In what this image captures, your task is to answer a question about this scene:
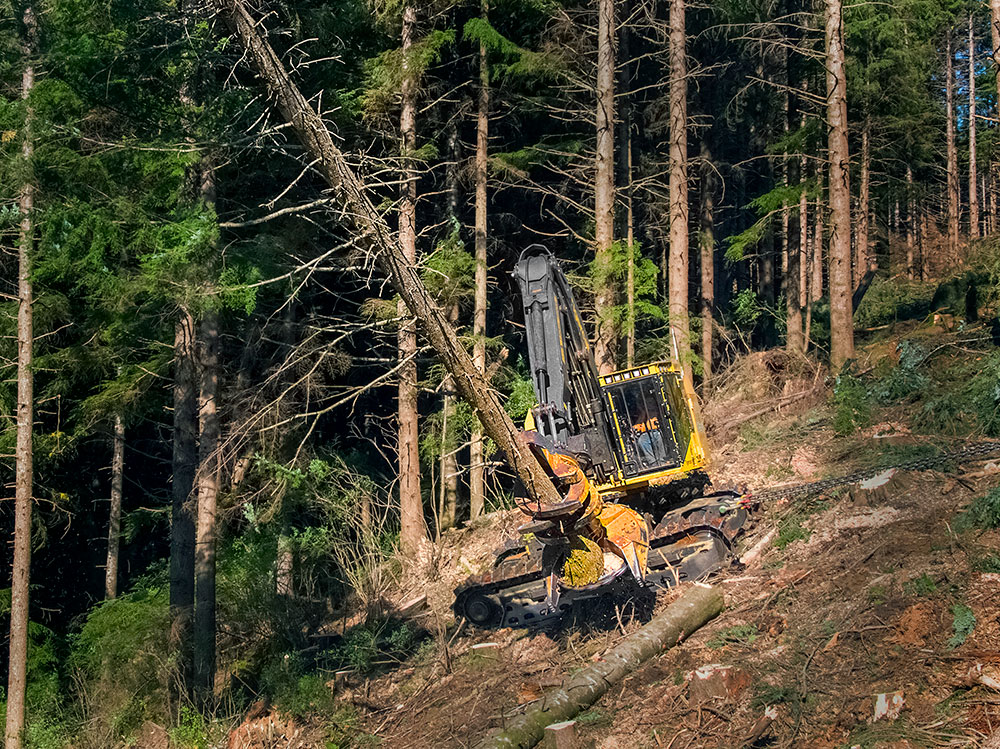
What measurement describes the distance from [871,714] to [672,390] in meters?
5.99

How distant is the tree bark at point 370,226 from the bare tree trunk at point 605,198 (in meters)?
7.36

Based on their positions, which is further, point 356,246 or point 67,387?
point 67,387

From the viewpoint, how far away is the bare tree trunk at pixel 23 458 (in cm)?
1645

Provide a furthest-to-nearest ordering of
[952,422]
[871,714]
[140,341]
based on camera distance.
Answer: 1. [140,341]
2. [952,422]
3. [871,714]

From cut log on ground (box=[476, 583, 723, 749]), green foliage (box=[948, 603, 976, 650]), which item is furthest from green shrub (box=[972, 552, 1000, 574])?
cut log on ground (box=[476, 583, 723, 749])

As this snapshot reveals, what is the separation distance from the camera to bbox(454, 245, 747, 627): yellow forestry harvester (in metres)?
10.5

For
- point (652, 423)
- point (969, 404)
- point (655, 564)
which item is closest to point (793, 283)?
point (969, 404)

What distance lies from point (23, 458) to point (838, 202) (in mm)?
15503

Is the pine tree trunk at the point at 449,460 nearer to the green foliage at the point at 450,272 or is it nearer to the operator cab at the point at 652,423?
the green foliage at the point at 450,272

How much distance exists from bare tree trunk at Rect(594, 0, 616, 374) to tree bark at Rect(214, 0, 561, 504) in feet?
24.1

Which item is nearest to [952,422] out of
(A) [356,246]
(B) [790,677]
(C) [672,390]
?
(C) [672,390]

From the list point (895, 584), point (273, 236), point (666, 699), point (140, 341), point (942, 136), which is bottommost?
point (666, 699)

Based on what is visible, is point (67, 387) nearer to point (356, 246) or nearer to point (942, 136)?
point (356, 246)

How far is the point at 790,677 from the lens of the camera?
920 cm
